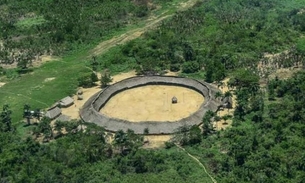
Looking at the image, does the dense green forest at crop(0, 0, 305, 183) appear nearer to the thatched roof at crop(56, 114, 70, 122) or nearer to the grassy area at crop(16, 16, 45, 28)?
the grassy area at crop(16, 16, 45, 28)

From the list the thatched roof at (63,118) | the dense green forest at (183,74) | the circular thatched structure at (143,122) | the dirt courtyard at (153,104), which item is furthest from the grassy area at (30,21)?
the thatched roof at (63,118)

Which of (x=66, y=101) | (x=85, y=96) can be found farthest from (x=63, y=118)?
(x=85, y=96)

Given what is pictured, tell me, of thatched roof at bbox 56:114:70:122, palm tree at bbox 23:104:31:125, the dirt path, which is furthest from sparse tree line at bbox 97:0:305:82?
palm tree at bbox 23:104:31:125

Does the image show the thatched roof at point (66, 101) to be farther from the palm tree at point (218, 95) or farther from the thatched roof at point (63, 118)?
the palm tree at point (218, 95)

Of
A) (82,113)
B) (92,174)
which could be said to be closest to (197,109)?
(82,113)

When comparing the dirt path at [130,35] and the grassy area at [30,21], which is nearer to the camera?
A: the dirt path at [130,35]

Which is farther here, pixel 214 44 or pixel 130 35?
pixel 130 35

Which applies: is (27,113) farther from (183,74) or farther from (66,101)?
(183,74)
